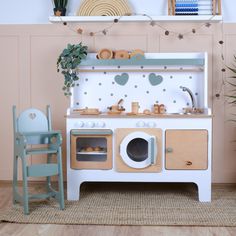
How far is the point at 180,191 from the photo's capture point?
4418 millimetres

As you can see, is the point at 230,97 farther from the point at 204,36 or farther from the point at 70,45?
the point at 70,45

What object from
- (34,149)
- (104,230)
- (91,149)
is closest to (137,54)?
(91,149)

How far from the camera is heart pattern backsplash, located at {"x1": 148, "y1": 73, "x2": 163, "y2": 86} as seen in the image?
4.51m

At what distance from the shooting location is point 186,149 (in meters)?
4.00

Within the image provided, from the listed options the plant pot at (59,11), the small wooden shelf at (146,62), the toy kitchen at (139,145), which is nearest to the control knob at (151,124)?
the toy kitchen at (139,145)

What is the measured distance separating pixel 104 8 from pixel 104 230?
2.32m

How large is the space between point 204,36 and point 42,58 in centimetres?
162

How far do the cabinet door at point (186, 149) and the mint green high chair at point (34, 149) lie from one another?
947 mm

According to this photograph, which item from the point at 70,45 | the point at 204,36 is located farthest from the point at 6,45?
the point at 204,36

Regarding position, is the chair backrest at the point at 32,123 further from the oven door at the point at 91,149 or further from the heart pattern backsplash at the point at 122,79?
the heart pattern backsplash at the point at 122,79

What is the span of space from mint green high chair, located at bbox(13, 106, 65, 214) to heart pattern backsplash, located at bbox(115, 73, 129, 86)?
86 cm

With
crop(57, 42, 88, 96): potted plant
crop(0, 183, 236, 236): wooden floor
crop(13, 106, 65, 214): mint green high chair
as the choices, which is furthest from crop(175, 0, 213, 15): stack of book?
crop(0, 183, 236, 236): wooden floor

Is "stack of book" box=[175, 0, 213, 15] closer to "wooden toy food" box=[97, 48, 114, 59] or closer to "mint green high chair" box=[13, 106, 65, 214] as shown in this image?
"wooden toy food" box=[97, 48, 114, 59]

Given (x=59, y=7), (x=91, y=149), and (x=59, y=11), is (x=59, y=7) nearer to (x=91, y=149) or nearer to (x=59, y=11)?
(x=59, y=11)
